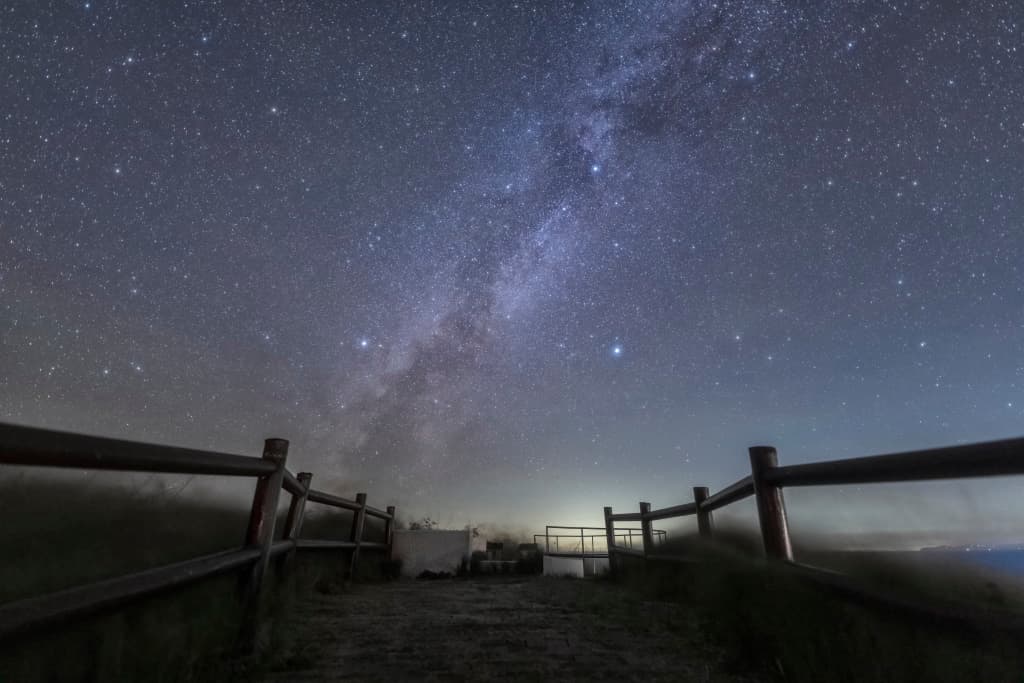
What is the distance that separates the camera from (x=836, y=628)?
1.72 meters

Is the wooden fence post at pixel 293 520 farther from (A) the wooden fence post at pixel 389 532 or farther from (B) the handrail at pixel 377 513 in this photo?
(A) the wooden fence post at pixel 389 532

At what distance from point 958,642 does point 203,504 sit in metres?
3.96

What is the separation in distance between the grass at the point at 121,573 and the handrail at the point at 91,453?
1.27ft

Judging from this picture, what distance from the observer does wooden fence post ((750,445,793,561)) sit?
93.8 inches

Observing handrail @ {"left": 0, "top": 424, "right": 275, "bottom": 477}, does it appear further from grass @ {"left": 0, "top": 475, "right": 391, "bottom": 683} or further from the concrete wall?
Result: the concrete wall

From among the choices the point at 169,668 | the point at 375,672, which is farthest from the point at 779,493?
the point at 169,668

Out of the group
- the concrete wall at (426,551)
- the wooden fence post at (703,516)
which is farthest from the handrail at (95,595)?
the concrete wall at (426,551)

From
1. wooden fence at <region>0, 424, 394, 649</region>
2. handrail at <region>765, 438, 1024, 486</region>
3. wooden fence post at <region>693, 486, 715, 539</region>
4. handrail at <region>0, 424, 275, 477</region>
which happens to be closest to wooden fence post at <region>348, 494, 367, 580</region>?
wooden fence at <region>0, 424, 394, 649</region>

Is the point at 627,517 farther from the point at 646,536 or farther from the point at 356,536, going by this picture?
the point at 356,536

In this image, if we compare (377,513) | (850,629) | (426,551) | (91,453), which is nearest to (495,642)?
(850,629)

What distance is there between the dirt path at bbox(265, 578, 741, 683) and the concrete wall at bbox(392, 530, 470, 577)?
517 cm

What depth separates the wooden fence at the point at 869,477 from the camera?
113 cm

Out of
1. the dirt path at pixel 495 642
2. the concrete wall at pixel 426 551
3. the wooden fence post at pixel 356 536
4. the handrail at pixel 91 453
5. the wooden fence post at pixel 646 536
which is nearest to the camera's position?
the handrail at pixel 91 453

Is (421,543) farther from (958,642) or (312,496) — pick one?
(958,642)
